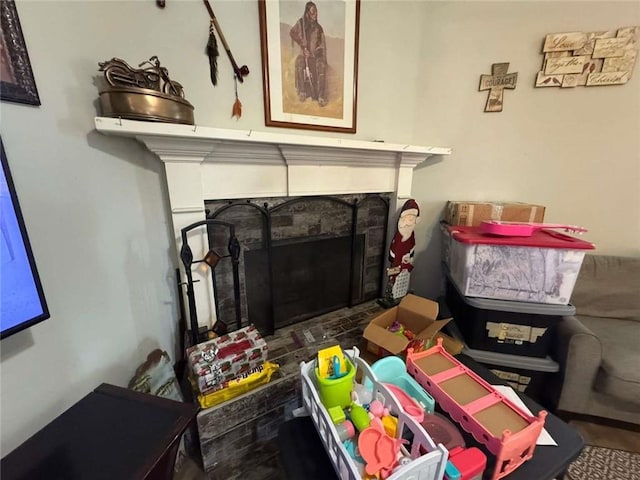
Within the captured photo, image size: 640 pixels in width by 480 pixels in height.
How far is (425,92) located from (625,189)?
50.9 inches

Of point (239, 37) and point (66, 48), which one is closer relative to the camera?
point (66, 48)

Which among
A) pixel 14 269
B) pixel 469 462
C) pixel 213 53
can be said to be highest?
pixel 213 53

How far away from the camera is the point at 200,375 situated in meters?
0.95

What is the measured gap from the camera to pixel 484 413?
78 centimetres

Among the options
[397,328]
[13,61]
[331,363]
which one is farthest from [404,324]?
[13,61]

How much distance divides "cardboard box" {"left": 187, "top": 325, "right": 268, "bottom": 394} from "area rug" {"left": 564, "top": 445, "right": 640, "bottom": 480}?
4.60ft

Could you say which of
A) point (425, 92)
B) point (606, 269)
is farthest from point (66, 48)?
point (606, 269)

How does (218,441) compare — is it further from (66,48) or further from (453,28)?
(453,28)

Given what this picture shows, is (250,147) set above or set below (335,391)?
above

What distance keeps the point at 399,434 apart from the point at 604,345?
1.24 metres

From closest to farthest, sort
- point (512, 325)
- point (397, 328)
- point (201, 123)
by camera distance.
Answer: point (201, 123)
point (512, 325)
point (397, 328)

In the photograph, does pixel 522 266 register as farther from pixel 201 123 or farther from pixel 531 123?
pixel 201 123

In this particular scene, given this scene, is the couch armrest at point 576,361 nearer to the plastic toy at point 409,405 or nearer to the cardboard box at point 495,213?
the cardboard box at point 495,213

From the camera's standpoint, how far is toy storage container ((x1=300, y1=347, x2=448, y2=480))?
554mm
